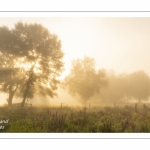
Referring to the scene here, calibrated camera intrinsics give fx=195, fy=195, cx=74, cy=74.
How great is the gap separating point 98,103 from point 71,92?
2030 mm

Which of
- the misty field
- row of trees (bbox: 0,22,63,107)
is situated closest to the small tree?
row of trees (bbox: 0,22,63,107)

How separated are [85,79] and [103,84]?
1.32 meters

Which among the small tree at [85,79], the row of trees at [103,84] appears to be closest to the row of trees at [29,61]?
the small tree at [85,79]

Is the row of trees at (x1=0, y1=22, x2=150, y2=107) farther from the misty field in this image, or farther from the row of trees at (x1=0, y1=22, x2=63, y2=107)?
the misty field

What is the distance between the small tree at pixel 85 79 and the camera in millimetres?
13500

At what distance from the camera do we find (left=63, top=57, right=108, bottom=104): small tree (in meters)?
13.5

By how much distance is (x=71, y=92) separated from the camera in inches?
531

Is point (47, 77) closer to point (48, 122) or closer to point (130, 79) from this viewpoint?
point (48, 122)

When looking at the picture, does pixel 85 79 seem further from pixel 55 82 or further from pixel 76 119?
pixel 76 119

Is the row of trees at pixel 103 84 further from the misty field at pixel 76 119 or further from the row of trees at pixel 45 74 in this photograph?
the misty field at pixel 76 119

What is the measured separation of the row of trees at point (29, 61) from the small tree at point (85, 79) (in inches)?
38.1

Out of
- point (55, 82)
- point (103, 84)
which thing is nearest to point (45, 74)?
point (55, 82)

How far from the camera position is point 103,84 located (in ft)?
44.1
